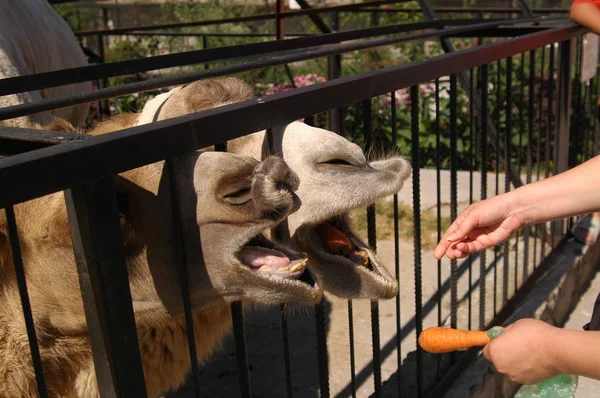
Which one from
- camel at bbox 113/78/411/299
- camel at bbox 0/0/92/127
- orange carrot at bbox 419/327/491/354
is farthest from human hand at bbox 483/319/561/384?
camel at bbox 0/0/92/127

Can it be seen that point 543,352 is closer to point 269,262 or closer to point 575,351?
point 575,351

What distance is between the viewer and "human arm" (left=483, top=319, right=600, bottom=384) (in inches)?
69.5

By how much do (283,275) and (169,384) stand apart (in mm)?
965

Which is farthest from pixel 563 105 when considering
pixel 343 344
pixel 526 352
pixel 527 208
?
pixel 526 352

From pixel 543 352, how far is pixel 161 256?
1.03 metres

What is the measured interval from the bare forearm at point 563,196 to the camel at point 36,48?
2.14 meters

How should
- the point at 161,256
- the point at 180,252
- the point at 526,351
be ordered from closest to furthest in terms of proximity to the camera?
the point at 180,252 < the point at 526,351 < the point at 161,256

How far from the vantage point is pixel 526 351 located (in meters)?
1.86

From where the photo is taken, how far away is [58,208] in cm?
197

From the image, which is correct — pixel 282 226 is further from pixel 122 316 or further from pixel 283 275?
pixel 122 316

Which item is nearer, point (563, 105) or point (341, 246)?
point (341, 246)

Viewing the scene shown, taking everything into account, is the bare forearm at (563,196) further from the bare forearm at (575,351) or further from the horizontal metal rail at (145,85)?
the horizontal metal rail at (145,85)

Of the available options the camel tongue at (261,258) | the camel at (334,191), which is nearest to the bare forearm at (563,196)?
the camel at (334,191)

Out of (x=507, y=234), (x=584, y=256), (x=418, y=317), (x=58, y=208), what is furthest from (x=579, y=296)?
(x=58, y=208)
